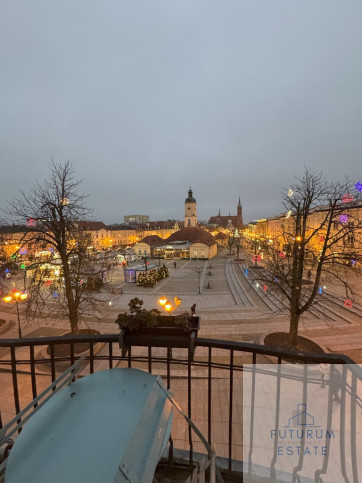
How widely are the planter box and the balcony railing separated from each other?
98 millimetres

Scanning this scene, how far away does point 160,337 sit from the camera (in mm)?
2516

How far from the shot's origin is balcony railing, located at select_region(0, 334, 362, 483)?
232 centimetres

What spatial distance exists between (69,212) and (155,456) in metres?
11.0

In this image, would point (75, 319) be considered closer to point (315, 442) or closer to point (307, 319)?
point (315, 442)

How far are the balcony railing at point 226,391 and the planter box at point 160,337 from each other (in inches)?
3.8

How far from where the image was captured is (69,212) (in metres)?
10.7

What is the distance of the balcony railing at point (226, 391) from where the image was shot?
232cm

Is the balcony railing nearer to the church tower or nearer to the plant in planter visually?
the plant in planter

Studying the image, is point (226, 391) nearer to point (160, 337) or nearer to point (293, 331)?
point (293, 331)

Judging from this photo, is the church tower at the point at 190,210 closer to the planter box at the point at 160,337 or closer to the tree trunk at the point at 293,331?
the tree trunk at the point at 293,331

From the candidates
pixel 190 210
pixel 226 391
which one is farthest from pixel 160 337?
pixel 190 210

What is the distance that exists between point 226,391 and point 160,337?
7382mm

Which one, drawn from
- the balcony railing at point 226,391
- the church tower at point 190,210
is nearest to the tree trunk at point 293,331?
the balcony railing at point 226,391

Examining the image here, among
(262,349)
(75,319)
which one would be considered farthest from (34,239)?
(262,349)
